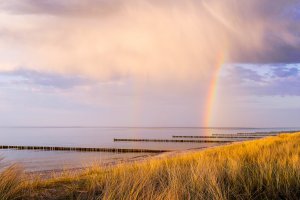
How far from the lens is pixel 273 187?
6.60 m

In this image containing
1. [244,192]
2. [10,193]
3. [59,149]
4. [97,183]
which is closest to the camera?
[10,193]

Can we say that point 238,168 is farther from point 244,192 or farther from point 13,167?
point 13,167

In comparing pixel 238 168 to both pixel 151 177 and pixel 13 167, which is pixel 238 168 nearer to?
pixel 151 177

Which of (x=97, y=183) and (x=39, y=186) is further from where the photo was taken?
(x=39, y=186)

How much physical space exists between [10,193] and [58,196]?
1000 mm

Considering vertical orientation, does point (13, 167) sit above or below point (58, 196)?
above

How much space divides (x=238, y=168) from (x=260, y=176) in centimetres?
104

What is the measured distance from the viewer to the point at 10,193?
19.6 feet

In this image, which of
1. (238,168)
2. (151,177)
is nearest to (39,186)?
(151,177)

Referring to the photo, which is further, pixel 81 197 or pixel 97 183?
pixel 97 183

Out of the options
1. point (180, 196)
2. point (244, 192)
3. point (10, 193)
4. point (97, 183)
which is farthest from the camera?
point (97, 183)

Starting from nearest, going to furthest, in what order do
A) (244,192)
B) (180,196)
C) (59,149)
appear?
(180,196) < (244,192) < (59,149)

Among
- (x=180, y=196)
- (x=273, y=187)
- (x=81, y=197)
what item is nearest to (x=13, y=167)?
(x=81, y=197)

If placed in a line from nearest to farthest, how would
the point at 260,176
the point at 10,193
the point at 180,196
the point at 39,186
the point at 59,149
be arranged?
the point at 180,196, the point at 10,193, the point at 260,176, the point at 39,186, the point at 59,149
